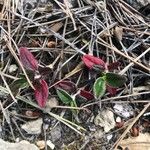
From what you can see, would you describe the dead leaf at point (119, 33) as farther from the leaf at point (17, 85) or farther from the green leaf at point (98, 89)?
the leaf at point (17, 85)

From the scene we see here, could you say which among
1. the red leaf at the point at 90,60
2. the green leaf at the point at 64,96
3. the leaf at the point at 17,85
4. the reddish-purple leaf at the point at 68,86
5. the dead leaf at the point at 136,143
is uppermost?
the red leaf at the point at 90,60

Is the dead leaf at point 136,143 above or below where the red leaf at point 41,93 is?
below

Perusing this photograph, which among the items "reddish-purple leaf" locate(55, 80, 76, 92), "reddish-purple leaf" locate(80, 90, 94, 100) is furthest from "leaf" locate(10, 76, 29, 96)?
"reddish-purple leaf" locate(80, 90, 94, 100)

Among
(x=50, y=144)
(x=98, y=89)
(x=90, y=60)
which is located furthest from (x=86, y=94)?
(x=50, y=144)

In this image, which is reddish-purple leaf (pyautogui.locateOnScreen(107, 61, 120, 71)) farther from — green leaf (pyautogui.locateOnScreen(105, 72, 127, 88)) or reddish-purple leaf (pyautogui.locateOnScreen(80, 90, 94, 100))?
reddish-purple leaf (pyautogui.locateOnScreen(80, 90, 94, 100))

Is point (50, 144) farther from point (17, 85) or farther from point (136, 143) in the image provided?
point (136, 143)

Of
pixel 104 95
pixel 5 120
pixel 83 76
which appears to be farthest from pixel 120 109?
pixel 5 120

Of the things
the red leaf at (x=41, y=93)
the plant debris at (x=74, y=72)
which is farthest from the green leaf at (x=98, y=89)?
the red leaf at (x=41, y=93)

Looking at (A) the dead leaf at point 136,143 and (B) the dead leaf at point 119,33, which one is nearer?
(A) the dead leaf at point 136,143
